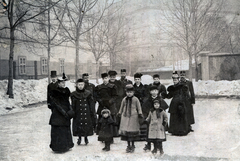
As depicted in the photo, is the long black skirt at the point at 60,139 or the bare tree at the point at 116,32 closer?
the long black skirt at the point at 60,139

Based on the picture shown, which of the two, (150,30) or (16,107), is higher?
(150,30)

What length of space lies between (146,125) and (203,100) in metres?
2.76

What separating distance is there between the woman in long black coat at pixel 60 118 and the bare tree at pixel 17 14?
2599mm

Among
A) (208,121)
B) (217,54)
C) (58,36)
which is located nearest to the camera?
(208,121)

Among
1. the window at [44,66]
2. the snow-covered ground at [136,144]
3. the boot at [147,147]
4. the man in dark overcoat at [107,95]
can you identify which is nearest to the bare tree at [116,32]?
the man in dark overcoat at [107,95]

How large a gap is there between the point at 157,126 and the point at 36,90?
4.25m

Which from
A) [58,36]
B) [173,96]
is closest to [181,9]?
[173,96]

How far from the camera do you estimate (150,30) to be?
5.52 m

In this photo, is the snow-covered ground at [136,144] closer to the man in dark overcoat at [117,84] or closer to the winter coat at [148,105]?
the winter coat at [148,105]

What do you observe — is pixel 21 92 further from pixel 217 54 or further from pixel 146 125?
pixel 217 54

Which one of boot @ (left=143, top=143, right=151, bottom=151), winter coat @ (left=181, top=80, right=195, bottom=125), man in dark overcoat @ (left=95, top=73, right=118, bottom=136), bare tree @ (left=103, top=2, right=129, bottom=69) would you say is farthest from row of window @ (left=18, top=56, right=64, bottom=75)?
winter coat @ (left=181, top=80, right=195, bottom=125)

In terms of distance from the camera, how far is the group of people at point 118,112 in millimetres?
4047

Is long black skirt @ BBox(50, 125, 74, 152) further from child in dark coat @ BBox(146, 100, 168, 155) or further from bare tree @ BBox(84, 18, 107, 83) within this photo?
bare tree @ BBox(84, 18, 107, 83)

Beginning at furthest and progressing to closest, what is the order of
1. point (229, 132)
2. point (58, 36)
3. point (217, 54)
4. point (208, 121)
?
point (217, 54)
point (58, 36)
point (208, 121)
point (229, 132)
